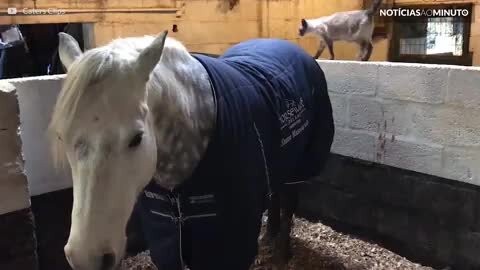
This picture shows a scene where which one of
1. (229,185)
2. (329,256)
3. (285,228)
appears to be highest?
(229,185)

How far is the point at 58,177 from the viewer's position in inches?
67.8

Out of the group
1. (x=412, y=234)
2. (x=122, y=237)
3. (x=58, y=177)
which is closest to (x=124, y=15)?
(x=58, y=177)

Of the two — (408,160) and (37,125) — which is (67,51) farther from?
(408,160)

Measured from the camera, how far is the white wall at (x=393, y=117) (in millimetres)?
1647

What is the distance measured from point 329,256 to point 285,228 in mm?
206

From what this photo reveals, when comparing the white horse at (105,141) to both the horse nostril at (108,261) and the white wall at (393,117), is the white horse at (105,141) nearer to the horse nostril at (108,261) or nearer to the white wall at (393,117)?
the horse nostril at (108,261)

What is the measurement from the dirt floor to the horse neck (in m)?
0.84

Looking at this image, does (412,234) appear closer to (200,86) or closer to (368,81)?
(368,81)

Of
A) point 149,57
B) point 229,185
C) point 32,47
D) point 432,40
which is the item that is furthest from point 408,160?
point 432,40

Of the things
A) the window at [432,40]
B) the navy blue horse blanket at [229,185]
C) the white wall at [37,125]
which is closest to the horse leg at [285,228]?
the navy blue horse blanket at [229,185]

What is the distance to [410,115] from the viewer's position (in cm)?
190

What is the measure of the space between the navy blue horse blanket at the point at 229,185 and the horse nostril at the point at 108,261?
30 cm

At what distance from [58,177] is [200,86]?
75 centimetres

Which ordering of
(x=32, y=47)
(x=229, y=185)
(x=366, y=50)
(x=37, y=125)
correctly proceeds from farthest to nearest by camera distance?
(x=32, y=47), (x=366, y=50), (x=37, y=125), (x=229, y=185)
